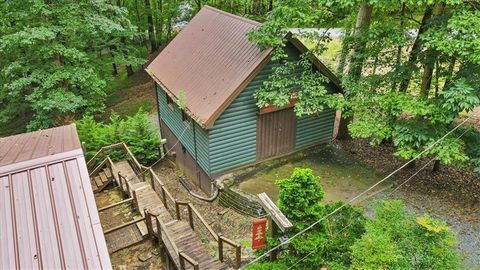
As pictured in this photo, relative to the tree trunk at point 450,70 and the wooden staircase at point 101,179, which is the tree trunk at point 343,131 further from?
the wooden staircase at point 101,179

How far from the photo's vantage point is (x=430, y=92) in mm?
9742

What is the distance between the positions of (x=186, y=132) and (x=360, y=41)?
6.47 meters

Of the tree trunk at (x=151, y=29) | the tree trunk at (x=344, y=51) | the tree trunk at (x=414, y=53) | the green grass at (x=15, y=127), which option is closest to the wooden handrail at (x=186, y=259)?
the tree trunk at (x=414, y=53)

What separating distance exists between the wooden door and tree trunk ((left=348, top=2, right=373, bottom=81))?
2.32 m

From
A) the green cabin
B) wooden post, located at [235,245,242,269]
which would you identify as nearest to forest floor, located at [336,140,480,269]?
the green cabin

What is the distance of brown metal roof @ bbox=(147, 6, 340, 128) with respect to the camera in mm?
10258

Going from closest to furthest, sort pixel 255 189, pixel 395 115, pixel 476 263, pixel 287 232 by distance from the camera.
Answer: pixel 287 232 → pixel 476 263 → pixel 395 115 → pixel 255 189

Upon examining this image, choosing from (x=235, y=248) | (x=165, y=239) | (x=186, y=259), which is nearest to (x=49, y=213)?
(x=186, y=259)

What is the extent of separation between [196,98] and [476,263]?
8353 millimetres

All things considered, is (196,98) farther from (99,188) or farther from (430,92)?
(430,92)

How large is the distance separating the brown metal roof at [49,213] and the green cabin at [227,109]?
4473mm

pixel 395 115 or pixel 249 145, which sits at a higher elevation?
pixel 395 115

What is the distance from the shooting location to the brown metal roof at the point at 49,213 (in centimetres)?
471

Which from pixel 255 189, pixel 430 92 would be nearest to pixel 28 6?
pixel 255 189
